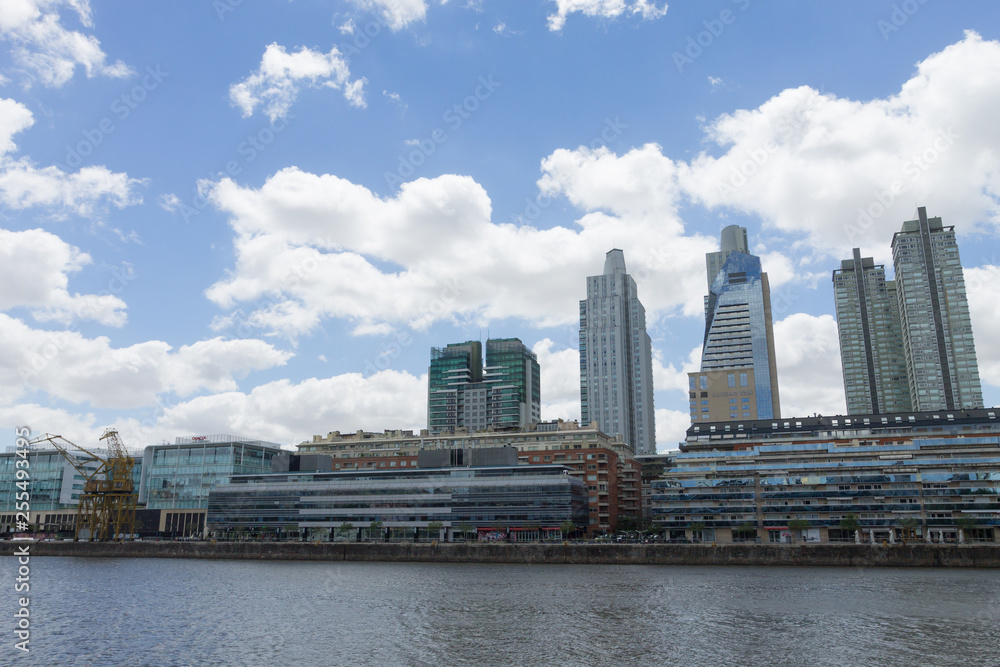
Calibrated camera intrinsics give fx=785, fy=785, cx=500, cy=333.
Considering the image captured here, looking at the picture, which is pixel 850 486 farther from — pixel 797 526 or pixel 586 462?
pixel 586 462

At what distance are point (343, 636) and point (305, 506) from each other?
12179 cm

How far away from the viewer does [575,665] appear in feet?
148

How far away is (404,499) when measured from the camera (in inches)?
6476

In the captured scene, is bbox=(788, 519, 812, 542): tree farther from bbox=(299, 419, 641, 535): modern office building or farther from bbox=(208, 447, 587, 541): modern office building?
bbox=(208, 447, 587, 541): modern office building

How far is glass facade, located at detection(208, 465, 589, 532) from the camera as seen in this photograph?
6107 inches

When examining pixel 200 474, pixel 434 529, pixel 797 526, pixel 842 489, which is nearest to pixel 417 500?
pixel 434 529

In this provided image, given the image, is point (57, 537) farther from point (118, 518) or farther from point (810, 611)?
point (810, 611)

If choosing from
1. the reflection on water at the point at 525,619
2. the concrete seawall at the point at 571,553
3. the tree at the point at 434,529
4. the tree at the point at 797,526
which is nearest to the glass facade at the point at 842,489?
the tree at the point at 797,526

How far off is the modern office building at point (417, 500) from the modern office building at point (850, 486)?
77.2 feet

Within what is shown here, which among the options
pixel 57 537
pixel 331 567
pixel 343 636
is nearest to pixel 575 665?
pixel 343 636

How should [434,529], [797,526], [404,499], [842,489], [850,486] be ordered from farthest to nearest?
[404,499], [434,529], [842,489], [850,486], [797,526]

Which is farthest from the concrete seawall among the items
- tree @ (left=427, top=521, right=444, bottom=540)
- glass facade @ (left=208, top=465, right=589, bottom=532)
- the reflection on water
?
glass facade @ (left=208, top=465, right=589, bottom=532)

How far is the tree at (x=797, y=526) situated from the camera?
146 m

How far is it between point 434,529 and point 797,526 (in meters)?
69.3
